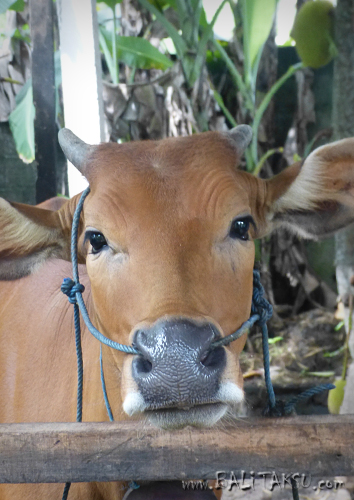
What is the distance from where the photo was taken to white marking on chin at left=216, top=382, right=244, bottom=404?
136 cm

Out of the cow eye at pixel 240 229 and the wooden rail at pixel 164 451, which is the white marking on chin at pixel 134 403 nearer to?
the wooden rail at pixel 164 451

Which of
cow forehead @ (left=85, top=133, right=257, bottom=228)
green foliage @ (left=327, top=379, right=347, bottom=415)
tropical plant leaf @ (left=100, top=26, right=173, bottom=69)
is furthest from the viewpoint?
tropical plant leaf @ (left=100, top=26, right=173, bottom=69)

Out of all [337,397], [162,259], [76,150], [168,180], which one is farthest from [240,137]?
[337,397]

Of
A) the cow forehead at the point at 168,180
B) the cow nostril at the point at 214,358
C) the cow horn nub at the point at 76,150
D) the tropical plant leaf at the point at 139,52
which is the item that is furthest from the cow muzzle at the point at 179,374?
the tropical plant leaf at the point at 139,52

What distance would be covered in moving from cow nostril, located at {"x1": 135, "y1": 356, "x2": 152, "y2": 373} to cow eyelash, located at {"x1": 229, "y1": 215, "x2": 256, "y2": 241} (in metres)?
0.62

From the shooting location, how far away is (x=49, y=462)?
1310 millimetres

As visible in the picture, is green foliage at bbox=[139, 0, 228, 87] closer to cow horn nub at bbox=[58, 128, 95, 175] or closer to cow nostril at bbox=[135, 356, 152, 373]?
cow horn nub at bbox=[58, 128, 95, 175]

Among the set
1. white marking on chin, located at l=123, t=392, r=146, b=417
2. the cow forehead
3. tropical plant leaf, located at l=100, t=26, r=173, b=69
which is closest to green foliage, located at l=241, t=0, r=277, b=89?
tropical plant leaf, located at l=100, t=26, r=173, b=69

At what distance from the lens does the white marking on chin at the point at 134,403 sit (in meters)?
1.36

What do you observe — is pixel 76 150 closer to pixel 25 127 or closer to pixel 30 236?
pixel 30 236

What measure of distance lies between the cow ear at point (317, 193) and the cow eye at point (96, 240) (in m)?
0.73

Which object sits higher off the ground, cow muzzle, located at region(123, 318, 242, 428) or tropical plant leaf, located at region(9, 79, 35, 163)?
tropical plant leaf, located at region(9, 79, 35, 163)

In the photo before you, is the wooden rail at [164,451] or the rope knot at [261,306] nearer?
the wooden rail at [164,451]

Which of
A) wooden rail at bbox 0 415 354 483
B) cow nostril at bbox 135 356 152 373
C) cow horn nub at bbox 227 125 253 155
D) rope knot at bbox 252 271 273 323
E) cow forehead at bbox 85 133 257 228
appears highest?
cow horn nub at bbox 227 125 253 155
